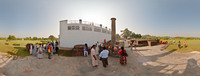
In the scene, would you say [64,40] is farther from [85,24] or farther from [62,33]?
[85,24]

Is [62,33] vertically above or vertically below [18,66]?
above

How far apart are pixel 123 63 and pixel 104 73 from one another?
2.11m

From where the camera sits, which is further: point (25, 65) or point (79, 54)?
point (79, 54)

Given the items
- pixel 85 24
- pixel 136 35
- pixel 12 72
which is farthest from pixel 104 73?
pixel 136 35

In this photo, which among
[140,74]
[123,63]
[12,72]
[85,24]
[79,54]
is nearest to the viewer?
[140,74]

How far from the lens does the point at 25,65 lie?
7223mm

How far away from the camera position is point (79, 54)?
1091 cm

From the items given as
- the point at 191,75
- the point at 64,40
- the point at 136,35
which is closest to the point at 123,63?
the point at 191,75

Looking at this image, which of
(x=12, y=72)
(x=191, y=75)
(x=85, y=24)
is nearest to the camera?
(x=191, y=75)

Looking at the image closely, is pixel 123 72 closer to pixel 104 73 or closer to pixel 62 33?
pixel 104 73

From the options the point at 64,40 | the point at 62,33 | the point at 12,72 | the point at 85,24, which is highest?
the point at 85,24

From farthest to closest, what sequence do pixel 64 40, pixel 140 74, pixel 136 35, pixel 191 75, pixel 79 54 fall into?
pixel 136 35
pixel 64 40
pixel 79 54
pixel 140 74
pixel 191 75

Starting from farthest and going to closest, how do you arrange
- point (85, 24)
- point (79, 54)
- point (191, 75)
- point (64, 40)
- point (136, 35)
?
point (136, 35), point (85, 24), point (64, 40), point (79, 54), point (191, 75)

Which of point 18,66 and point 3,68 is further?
point 18,66
